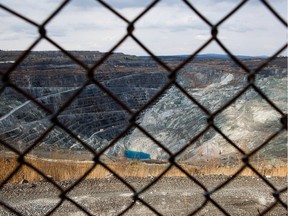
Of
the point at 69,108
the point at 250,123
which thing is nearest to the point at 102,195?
the point at 250,123

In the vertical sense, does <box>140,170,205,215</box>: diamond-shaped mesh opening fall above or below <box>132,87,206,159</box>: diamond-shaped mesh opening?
below

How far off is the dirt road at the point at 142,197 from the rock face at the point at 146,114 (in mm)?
9670

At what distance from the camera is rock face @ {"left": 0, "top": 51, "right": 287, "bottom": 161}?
82.7 ft

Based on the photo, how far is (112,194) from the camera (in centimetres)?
620

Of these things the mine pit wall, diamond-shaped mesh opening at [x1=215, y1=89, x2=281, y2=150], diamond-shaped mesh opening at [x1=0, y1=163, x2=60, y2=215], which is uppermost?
the mine pit wall

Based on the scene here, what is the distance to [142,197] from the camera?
6.00 m

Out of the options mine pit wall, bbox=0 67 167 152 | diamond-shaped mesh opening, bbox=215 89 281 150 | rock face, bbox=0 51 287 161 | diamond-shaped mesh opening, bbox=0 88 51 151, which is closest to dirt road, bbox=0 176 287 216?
rock face, bbox=0 51 287 161

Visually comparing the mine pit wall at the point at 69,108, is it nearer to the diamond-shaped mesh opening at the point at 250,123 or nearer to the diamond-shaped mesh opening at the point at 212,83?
Result: the diamond-shaped mesh opening at the point at 212,83

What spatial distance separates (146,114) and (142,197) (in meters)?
37.9

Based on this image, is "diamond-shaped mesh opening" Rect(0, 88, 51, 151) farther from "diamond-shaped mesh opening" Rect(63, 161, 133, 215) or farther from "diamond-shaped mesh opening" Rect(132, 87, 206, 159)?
"diamond-shaped mesh opening" Rect(63, 161, 133, 215)

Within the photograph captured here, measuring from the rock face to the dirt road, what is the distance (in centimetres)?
967

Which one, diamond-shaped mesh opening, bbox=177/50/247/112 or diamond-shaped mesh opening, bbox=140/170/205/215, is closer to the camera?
diamond-shaped mesh opening, bbox=140/170/205/215

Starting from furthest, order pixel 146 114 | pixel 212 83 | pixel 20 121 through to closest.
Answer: pixel 212 83 → pixel 146 114 → pixel 20 121

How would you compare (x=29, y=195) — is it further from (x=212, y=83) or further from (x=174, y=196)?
(x=212, y=83)
